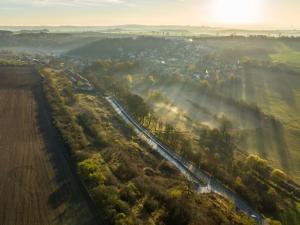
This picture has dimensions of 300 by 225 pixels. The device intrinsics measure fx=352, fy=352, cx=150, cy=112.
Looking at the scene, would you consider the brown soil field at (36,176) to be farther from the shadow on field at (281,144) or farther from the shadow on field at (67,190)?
the shadow on field at (281,144)

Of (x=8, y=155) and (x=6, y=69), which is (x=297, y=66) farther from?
(x=8, y=155)

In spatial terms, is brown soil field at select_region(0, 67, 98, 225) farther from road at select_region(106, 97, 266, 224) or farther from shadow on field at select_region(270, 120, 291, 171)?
A: shadow on field at select_region(270, 120, 291, 171)

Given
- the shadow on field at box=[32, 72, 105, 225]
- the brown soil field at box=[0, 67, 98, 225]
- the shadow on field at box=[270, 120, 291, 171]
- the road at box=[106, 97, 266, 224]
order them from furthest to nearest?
the shadow on field at box=[270, 120, 291, 171], the road at box=[106, 97, 266, 224], the brown soil field at box=[0, 67, 98, 225], the shadow on field at box=[32, 72, 105, 225]

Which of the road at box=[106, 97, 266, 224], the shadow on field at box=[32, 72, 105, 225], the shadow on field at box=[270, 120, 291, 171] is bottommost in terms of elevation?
the shadow on field at box=[270, 120, 291, 171]

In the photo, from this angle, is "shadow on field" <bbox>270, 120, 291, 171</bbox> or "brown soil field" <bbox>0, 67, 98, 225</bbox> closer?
"brown soil field" <bbox>0, 67, 98, 225</bbox>

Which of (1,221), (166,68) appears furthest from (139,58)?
Result: (1,221)

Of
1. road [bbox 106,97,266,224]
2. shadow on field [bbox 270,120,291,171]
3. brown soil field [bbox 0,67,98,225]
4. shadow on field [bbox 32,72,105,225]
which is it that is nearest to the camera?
shadow on field [bbox 32,72,105,225]

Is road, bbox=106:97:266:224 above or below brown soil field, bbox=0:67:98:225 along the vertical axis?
below

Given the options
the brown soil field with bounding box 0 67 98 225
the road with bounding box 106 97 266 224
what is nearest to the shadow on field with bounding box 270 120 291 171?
the road with bounding box 106 97 266 224

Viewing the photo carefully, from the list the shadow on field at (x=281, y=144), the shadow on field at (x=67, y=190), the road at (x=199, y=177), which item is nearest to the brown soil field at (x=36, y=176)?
the shadow on field at (x=67, y=190)
